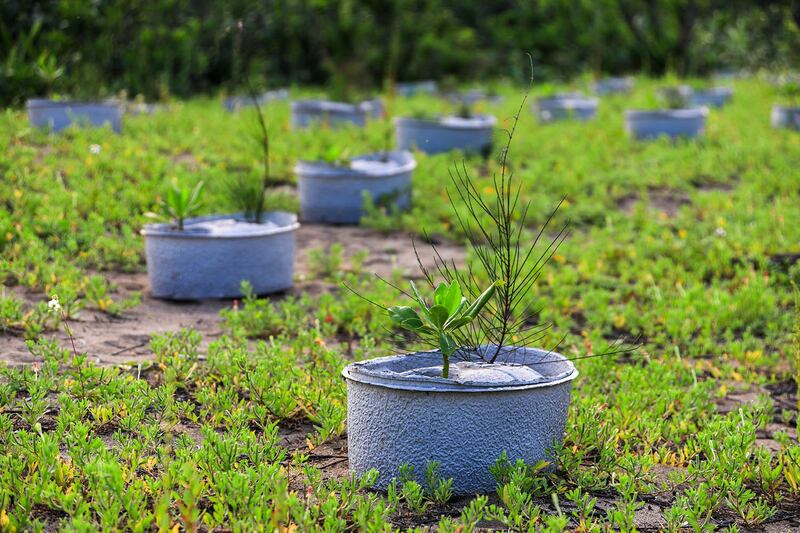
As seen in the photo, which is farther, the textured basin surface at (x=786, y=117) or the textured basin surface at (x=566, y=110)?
the textured basin surface at (x=566, y=110)

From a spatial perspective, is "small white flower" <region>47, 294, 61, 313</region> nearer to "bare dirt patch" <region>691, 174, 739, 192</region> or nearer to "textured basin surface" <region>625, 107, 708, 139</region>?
"bare dirt patch" <region>691, 174, 739, 192</region>

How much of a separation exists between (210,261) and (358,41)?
40.4ft

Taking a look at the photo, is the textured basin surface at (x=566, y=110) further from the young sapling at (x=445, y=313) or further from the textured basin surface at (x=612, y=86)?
the young sapling at (x=445, y=313)

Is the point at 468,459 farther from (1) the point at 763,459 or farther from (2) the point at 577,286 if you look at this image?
(2) the point at 577,286

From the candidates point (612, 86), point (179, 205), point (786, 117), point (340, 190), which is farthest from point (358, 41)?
point (179, 205)

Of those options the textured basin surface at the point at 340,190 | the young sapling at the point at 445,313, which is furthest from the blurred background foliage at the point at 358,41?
the young sapling at the point at 445,313

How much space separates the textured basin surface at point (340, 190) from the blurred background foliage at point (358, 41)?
1.81 metres

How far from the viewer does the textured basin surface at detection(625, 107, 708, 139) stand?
37.6ft

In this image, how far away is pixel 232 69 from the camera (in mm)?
15047

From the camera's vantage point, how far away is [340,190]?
7.70m

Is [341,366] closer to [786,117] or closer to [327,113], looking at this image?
[327,113]

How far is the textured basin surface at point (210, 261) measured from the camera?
5.55m

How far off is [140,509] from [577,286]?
364cm

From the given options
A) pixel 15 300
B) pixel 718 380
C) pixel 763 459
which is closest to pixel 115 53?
pixel 15 300
